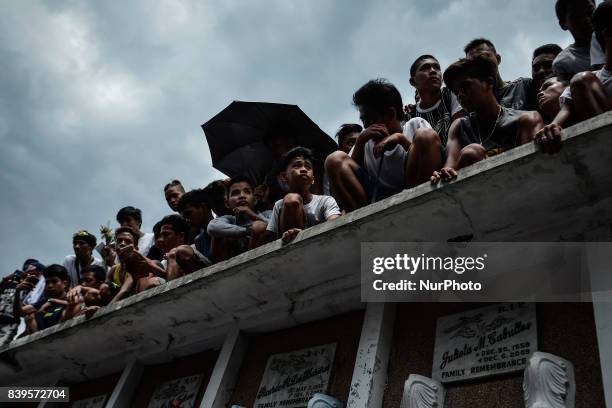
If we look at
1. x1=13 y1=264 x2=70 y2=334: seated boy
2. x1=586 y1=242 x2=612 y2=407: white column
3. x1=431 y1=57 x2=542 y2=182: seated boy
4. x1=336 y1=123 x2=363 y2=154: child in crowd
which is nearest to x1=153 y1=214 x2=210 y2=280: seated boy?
x1=13 y1=264 x2=70 y2=334: seated boy

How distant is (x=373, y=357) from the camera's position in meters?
3.60

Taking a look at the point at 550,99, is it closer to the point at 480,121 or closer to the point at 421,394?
the point at 480,121

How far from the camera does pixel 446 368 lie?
337 centimetres

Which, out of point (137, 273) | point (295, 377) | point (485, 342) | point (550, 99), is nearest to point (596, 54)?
point (550, 99)

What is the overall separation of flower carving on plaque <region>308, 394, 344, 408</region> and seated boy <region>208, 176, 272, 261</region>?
1.46m

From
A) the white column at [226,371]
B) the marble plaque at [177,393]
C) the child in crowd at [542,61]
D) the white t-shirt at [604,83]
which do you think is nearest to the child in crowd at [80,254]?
the marble plaque at [177,393]

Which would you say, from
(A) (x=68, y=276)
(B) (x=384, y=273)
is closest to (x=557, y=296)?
(B) (x=384, y=273)

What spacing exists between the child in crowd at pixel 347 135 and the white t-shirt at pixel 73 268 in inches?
155

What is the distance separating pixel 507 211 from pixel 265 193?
10.0ft

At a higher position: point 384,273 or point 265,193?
point 265,193

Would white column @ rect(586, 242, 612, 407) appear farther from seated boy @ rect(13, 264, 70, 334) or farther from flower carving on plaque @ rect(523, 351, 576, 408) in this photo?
seated boy @ rect(13, 264, 70, 334)

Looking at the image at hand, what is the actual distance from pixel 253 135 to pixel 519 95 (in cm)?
318

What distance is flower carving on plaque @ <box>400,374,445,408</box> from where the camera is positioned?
316 cm

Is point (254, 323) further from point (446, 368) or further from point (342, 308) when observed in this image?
point (446, 368)
